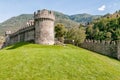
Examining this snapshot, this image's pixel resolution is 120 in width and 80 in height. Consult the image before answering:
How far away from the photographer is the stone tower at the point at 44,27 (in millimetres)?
67812

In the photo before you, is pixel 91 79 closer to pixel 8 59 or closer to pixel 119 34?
pixel 8 59

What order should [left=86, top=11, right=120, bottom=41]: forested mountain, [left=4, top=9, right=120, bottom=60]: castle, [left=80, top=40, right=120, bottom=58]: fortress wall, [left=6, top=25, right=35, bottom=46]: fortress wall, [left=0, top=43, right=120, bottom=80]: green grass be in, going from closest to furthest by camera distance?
[left=0, top=43, right=120, bottom=80]: green grass < [left=80, top=40, right=120, bottom=58]: fortress wall < [left=4, top=9, right=120, bottom=60]: castle < [left=6, top=25, right=35, bottom=46]: fortress wall < [left=86, top=11, right=120, bottom=41]: forested mountain

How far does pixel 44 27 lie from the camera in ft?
224

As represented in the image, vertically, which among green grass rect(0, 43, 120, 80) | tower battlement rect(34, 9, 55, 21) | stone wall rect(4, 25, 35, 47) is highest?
tower battlement rect(34, 9, 55, 21)

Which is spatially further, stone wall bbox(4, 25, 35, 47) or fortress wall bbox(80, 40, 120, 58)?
stone wall bbox(4, 25, 35, 47)

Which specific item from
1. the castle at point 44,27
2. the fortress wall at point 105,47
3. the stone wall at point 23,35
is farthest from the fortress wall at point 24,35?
the fortress wall at point 105,47

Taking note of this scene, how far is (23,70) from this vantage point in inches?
1179

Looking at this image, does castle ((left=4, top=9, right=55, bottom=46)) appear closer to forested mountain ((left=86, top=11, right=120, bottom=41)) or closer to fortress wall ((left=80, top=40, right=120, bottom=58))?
fortress wall ((left=80, top=40, right=120, bottom=58))

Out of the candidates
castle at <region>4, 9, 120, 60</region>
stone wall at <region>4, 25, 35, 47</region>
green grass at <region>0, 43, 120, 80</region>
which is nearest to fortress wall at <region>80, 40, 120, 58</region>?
castle at <region>4, 9, 120, 60</region>

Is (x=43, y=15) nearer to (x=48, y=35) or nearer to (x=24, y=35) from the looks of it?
(x=48, y=35)

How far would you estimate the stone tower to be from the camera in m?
67.8

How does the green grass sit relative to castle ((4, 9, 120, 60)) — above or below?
below

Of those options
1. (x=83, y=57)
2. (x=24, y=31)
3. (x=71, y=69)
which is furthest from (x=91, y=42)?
(x=71, y=69)

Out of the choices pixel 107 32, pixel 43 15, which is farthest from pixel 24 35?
pixel 107 32
